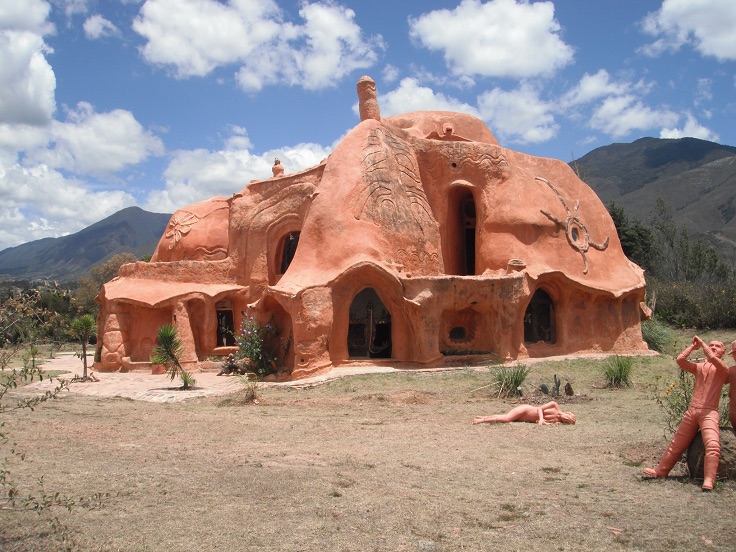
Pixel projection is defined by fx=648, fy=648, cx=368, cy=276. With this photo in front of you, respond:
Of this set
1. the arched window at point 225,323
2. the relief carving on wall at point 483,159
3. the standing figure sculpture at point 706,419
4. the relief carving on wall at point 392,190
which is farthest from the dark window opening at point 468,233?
the standing figure sculpture at point 706,419

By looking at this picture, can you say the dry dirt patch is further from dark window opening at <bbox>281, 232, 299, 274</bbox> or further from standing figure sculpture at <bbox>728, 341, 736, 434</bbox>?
dark window opening at <bbox>281, 232, 299, 274</bbox>

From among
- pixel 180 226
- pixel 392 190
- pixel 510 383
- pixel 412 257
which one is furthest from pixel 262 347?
pixel 180 226

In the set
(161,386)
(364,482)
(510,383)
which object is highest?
(510,383)

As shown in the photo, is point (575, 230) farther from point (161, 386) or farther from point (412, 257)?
point (161, 386)

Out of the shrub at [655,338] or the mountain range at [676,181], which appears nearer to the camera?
the shrub at [655,338]

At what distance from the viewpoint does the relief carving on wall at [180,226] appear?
22.4 metres

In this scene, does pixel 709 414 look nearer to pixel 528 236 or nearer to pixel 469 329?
pixel 469 329

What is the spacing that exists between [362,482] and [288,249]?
15.2m

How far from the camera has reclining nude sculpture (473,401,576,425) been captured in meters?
9.57

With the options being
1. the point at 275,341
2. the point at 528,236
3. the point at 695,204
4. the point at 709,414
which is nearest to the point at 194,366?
the point at 275,341

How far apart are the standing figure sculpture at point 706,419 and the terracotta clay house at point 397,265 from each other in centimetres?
1007

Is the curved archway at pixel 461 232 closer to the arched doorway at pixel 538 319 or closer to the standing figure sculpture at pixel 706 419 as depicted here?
the arched doorway at pixel 538 319

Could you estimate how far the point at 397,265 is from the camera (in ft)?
55.9

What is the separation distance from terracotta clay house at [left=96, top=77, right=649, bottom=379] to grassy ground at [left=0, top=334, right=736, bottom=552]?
5.43 m
